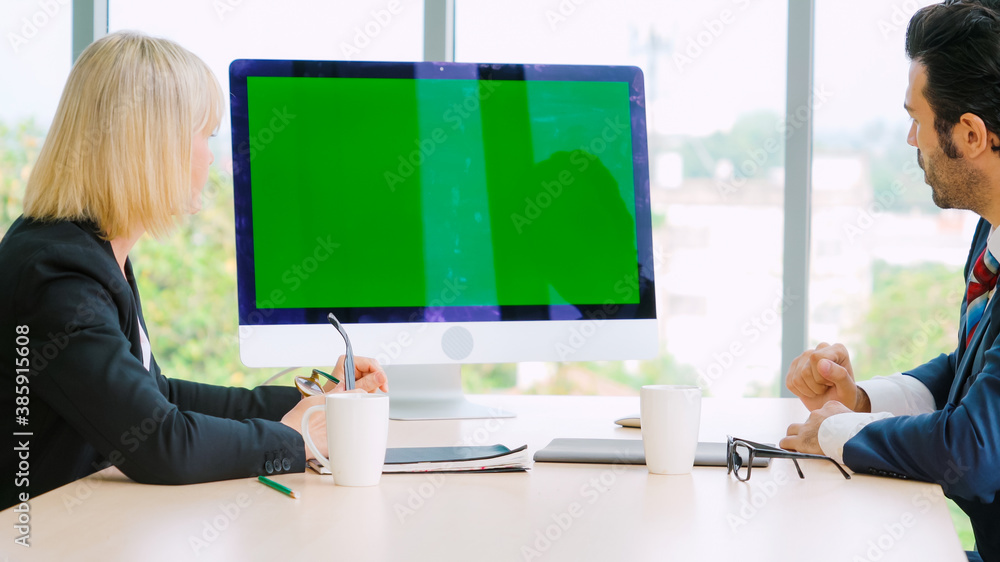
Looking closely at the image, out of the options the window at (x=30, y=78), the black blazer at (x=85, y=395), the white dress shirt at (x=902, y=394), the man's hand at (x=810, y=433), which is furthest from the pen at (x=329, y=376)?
the window at (x=30, y=78)

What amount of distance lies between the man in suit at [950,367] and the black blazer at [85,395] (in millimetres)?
726

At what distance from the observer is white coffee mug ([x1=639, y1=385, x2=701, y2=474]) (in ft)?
3.29

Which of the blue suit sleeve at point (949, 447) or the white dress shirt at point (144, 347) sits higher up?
the white dress shirt at point (144, 347)

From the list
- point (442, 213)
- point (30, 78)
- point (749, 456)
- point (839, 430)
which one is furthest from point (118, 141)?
point (30, 78)

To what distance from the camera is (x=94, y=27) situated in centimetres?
290

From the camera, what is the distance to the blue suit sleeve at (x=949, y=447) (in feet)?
3.14

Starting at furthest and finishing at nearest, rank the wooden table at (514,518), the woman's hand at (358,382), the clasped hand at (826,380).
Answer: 1. the clasped hand at (826,380)
2. the woman's hand at (358,382)
3. the wooden table at (514,518)

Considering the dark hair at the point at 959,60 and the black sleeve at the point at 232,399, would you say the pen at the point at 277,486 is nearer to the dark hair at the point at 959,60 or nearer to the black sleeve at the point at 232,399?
the black sleeve at the point at 232,399

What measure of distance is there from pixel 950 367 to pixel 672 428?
0.78 meters

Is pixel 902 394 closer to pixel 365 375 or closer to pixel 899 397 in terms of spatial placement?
pixel 899 397

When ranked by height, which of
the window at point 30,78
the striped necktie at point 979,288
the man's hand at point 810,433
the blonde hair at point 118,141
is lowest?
the man's hand at point 810,433

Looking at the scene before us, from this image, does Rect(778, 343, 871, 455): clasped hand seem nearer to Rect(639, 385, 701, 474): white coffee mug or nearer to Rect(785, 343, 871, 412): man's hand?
Rect(785, 343, 871, 412): man's hand

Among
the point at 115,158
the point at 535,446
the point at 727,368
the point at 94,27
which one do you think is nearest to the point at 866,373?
the point at 727,368

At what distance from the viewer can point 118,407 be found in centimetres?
93
